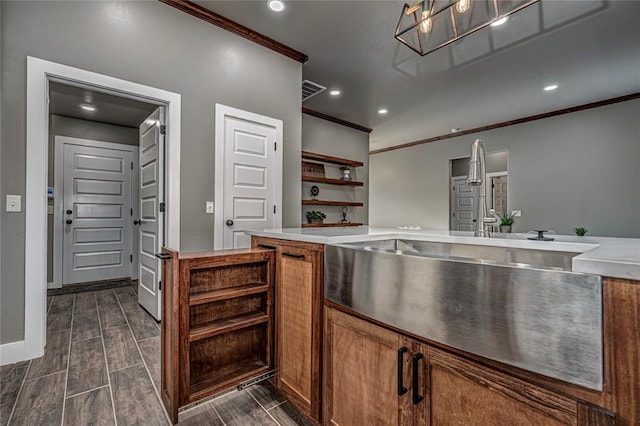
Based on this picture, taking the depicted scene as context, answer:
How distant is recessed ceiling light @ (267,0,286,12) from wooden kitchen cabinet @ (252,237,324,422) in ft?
7.16

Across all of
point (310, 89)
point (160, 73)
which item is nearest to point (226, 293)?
point (160, 73)

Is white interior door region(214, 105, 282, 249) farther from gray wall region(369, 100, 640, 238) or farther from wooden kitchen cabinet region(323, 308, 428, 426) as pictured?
gray wall region(369, 100, 640, 238)

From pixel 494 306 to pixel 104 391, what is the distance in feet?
7.07

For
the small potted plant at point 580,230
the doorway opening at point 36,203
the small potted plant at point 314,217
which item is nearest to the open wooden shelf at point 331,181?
the small potted plant at point 314,217

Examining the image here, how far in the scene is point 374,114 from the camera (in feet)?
17.6

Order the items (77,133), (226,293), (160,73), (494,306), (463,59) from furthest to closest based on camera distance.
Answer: (77,133)
(463,59)
(160,73)
(226,293)
(494,306)

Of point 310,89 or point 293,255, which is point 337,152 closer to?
point 310,89

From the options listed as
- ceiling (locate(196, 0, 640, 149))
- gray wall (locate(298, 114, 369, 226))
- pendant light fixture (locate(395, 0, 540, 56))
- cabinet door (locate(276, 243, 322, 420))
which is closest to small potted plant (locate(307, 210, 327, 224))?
gray wall (locate(298, 114, 369, 226))

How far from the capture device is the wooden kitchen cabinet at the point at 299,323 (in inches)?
54.9

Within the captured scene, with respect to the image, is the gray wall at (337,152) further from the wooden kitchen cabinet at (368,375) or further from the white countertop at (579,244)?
the wooden kitchen cabinet at (368,375)

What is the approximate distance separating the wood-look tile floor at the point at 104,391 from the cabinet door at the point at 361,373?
40 centimetres

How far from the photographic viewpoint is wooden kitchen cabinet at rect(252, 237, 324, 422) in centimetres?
139

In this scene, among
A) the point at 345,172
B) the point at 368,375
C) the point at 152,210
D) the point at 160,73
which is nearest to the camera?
the point at 368,375

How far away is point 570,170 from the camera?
5.11 meters
